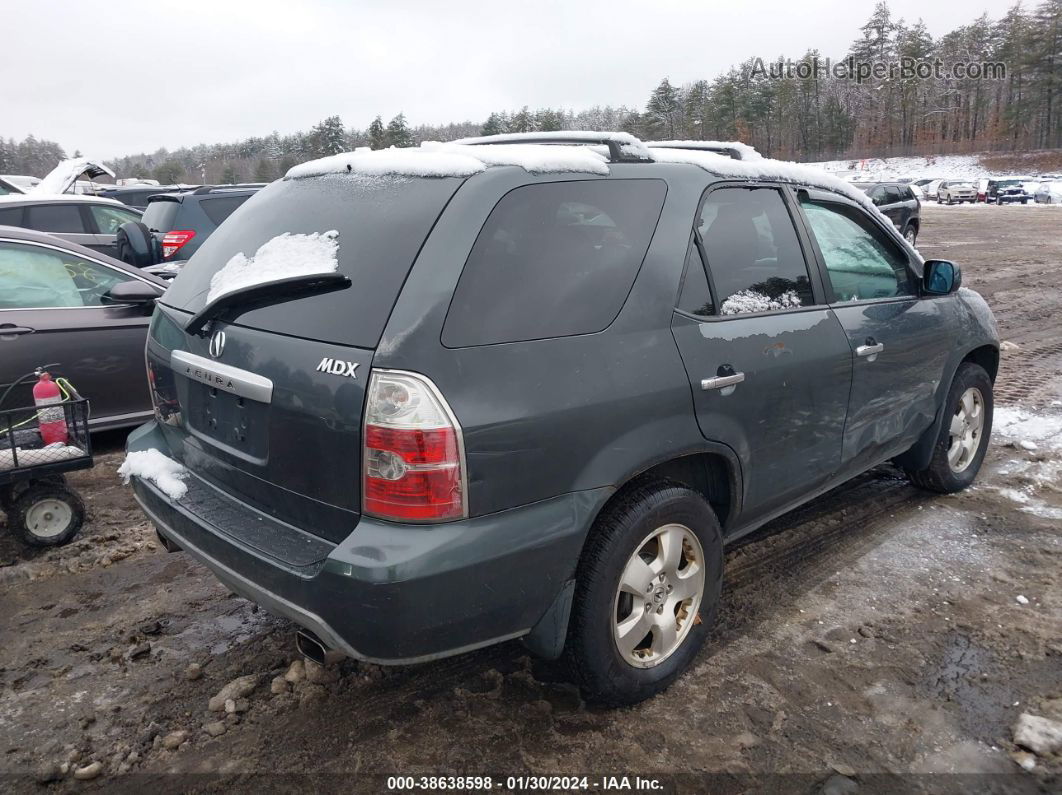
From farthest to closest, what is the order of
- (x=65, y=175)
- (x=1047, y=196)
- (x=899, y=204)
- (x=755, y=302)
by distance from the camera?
(x=1047, y=196), (x=899, y=204), (x=65, y=175), (x=755, y=302)

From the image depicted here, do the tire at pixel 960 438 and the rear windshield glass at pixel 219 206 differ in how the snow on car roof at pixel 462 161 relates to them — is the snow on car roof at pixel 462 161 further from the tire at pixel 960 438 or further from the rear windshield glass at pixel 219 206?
the rear windshield glass at pixel 219 206

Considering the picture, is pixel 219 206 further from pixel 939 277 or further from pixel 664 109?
pixel 664 109

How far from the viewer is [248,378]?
2.50m

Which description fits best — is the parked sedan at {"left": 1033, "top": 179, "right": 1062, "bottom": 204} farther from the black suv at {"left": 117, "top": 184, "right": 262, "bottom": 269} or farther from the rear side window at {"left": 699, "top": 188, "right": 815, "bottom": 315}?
the rear side window at {"left": 699, "top": 188, "right": 815, "bottom": 315}

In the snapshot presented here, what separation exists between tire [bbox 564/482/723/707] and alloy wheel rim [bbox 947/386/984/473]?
2.32m

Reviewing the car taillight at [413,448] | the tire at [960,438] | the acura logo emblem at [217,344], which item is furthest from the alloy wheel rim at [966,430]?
the acura logo emblem at [217,344]

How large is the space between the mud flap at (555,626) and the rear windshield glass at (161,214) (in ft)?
30.1

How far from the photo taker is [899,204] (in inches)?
682

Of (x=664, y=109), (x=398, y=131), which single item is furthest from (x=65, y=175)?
(x=664, y=109)

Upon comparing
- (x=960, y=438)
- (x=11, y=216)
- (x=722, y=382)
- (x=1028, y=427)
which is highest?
(x=11, y=216)

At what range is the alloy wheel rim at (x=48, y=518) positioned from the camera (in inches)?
159

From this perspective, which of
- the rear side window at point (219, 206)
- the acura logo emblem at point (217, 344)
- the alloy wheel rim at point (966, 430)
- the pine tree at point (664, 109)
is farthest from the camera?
the pine tree at point (664, 109)

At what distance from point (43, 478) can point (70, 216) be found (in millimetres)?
6790

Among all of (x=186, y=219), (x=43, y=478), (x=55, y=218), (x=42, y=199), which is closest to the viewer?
(x=43, y=478)
